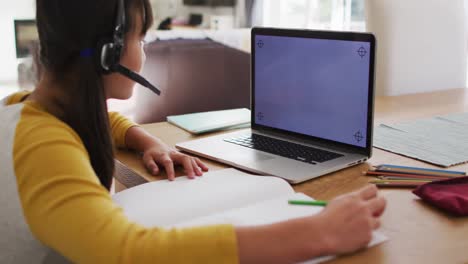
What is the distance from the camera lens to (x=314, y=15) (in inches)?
171

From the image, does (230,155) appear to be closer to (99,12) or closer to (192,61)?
(99,12)

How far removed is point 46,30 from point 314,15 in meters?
3.73

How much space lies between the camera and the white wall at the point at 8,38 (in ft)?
16.3

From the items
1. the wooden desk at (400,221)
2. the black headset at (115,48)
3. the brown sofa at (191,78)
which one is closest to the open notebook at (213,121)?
the wooden desk at (400,221)

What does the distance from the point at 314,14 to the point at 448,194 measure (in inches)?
145

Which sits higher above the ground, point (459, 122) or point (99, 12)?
point (99, 12)

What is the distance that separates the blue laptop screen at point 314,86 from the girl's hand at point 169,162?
258 millimetres

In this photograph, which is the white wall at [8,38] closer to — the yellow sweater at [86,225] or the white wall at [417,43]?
the white wall at [417,43]

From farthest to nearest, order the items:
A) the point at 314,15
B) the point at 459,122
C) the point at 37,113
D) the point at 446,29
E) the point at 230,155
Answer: the point at 314,15, the point at 446,29, the point at 459,122, the point at 230,155, the point at 37,113

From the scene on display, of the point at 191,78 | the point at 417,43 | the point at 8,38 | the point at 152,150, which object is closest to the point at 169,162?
the point at 152,150

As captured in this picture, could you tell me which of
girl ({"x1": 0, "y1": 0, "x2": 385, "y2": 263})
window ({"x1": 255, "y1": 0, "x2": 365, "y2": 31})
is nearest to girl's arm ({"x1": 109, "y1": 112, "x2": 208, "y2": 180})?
girl ({"x1": 0, "y1": 0, "x2": 385, "y2": 263})

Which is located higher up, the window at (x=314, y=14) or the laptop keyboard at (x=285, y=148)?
the window at (x=314, y=14)

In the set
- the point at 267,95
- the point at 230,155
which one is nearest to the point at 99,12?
the point at 230,155

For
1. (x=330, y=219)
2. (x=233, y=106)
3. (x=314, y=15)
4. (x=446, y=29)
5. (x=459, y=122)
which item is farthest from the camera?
(x=314, y=15)
